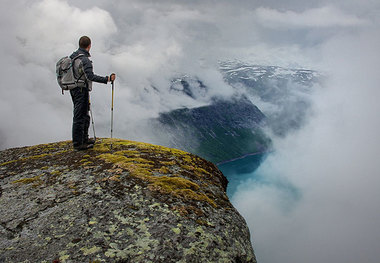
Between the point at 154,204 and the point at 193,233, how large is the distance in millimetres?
1445

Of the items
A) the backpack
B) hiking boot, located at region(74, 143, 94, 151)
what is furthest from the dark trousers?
the backpack

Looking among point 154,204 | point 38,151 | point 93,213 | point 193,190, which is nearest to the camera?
point 93,213

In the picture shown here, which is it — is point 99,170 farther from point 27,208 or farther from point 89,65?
point 89,65

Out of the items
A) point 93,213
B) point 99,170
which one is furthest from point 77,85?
point 93,213

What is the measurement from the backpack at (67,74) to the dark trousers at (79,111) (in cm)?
34

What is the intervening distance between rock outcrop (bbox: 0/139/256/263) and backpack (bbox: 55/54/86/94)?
3682 mm

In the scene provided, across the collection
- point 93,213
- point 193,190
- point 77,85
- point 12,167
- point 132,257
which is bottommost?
point 132,257

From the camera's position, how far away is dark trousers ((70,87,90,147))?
11445mm

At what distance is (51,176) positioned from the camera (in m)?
8.28

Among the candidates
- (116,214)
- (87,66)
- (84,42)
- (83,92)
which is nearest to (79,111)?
(83,92)

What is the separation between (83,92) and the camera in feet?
37.5

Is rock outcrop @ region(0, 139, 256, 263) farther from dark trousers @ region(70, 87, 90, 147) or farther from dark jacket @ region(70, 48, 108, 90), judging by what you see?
dark jacket @ region(70, 48, 108, 90)

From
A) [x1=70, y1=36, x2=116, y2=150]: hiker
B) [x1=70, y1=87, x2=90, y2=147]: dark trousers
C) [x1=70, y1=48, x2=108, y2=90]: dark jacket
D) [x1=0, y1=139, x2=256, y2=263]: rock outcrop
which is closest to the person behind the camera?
[x1=0, y1=139, x2=256, y2=263]: rock outcrop

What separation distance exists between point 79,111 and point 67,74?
1785mm
